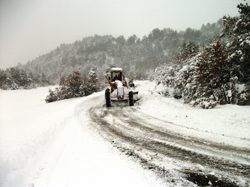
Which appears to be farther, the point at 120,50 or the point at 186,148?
the point at 120,50

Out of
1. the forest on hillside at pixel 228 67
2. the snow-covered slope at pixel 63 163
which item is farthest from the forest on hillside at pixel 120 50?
the snow-covered slope at pixel 63 163

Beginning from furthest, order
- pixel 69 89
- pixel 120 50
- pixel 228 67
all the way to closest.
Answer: pixel 120 50 < pixel 69 89 < pixel 228 67

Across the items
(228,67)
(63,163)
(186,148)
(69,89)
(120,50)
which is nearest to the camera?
(63,163)

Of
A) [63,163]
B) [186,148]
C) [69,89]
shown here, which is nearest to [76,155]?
[63,163]

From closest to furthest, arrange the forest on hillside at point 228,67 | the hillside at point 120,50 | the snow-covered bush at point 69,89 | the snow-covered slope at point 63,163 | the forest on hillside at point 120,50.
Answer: the snow-covered slope at point 63,163
the forest on hillside at point 228,67
the snow-covered bush at point 69,89
the forest on hillside at point 120,50
the hillside at point 120,50

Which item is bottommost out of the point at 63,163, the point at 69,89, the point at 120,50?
the point at 63,163

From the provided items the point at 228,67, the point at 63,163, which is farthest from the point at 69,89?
the point at 228,67

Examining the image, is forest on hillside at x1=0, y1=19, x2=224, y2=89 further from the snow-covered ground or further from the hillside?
the snow-covered ground

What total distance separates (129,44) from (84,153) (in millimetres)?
177016

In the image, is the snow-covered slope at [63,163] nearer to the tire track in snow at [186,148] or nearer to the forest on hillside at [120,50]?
the tire track in snow at [186,148]

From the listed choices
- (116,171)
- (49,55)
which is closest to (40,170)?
(116,171)

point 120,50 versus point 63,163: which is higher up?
point 120,50

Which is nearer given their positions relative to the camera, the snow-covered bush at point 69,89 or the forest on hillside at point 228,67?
the forest on hillside at point 228,67

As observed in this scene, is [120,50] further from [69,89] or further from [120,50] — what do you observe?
[69,89]
